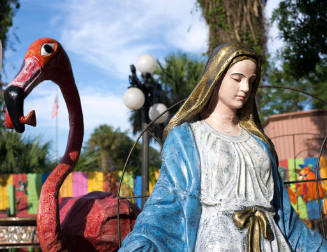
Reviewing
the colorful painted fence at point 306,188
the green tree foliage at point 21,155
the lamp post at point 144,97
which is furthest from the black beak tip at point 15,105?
the green tree foliage at point 21,155

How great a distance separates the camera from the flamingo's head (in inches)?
115

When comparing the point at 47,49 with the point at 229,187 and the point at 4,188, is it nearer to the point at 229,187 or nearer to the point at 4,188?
the point at 229,187

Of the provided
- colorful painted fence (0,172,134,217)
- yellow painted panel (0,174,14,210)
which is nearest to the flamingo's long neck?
colorful painted fence (0,172,134,217)

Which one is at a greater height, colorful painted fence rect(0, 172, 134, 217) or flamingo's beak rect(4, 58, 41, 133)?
flamingo's beak rect(4, 58, 41, 133)

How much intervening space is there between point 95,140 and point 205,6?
18.4 m

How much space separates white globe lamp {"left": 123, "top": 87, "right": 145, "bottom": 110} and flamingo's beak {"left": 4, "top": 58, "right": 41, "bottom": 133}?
11.2 ft

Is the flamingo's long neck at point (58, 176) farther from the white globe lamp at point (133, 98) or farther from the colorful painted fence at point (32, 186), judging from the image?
the colorful painted fence at point (32, 186)

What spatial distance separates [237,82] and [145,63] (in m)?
4.94

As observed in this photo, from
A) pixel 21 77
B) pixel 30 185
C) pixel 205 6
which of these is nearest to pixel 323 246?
pixel 21 77

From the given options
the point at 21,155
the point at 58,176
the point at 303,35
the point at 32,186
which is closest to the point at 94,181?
the point at 32,186

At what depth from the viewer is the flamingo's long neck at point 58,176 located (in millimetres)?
3111

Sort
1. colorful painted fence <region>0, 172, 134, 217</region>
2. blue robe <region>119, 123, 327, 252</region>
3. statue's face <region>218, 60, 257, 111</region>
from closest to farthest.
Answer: blue robe <region>119, 123, 327, 252</region>
statue's face <region>218, 60, 257, 111</region>
colorful painted fence <region>0, 172, 134, 217</region>

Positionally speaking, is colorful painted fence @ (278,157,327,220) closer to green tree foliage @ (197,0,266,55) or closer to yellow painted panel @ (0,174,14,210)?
green tree foliage @ (197,0,266,55)

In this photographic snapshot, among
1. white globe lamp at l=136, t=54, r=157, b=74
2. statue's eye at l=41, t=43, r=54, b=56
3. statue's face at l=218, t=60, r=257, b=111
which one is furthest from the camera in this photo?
white globe lamp at l=136, t=54, r=157, b=74
